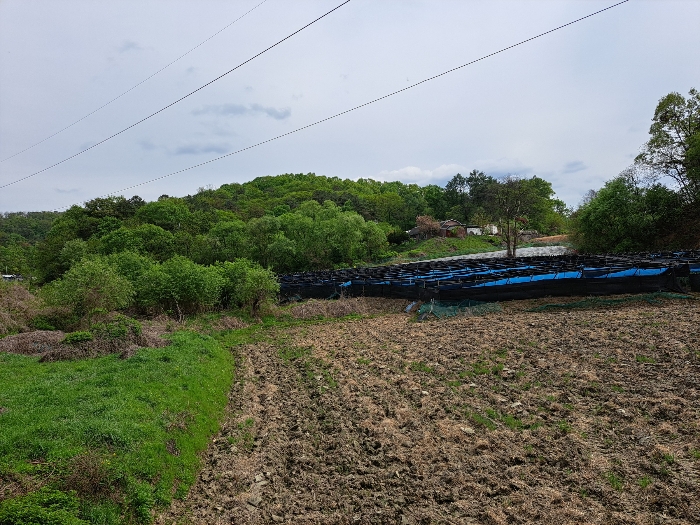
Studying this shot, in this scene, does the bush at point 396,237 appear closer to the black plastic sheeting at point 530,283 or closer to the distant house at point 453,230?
the distant house at point 453,230

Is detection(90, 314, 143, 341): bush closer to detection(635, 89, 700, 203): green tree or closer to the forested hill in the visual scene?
the forested hill

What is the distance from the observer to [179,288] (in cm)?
1950

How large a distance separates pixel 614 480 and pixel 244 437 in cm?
695

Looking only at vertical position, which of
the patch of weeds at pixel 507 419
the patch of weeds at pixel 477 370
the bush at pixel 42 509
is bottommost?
the patch of weeds at pixel 507 419

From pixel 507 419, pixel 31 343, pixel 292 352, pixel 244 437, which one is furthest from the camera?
pixel 292 352

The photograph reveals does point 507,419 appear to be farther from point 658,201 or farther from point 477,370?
point 658,201

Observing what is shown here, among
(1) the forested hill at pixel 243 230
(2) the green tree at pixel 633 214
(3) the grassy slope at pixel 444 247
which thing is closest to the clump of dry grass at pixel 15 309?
(1) the forested hill at pixel 243 230

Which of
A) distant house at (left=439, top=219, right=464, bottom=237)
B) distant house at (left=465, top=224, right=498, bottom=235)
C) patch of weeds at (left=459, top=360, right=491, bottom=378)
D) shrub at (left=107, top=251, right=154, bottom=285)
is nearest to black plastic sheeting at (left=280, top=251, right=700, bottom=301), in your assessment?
patch of weeds at (left=459, top=360, right=491, bottom=378)

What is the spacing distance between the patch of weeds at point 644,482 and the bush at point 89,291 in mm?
17894

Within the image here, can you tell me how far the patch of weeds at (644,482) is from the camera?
17.7 feet

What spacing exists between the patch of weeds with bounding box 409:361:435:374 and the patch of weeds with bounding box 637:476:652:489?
18.3 ft

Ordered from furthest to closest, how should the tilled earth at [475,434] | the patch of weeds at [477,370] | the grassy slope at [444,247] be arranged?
the grassy slope at [444,247]
the patch of weeds at [477,370]
the tilled earth at [475,434]

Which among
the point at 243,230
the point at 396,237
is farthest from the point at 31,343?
the point at 396,237

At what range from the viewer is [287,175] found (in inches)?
4727
